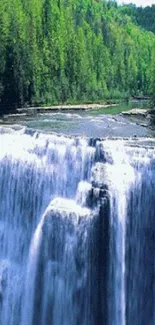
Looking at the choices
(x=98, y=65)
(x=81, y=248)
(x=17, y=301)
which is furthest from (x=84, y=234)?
(x=98, y=65)

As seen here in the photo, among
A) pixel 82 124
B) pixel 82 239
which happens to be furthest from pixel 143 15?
pixel 82 239

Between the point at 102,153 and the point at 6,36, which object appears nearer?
the point at 102,153

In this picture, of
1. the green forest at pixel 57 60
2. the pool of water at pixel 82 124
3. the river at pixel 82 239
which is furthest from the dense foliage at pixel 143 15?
the river at pixel 82 239

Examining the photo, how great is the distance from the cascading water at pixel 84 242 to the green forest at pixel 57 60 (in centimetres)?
2288

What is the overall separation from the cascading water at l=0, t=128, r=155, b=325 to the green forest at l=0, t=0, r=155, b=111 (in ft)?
75.1

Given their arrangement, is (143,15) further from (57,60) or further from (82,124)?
(82,124)

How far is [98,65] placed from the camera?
285 feet

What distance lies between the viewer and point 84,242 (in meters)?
25.4

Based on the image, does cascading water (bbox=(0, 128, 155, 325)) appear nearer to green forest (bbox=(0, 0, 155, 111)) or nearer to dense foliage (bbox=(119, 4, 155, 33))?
green forest (bbox=(0, 0, 155, 111))

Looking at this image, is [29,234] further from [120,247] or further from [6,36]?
[6,36]

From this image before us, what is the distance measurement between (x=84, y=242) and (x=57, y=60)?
4245 cm

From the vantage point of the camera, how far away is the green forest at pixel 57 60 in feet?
170

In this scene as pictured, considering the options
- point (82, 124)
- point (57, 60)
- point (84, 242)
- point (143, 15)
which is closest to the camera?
point (84, 242)

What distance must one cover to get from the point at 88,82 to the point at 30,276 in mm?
49917
